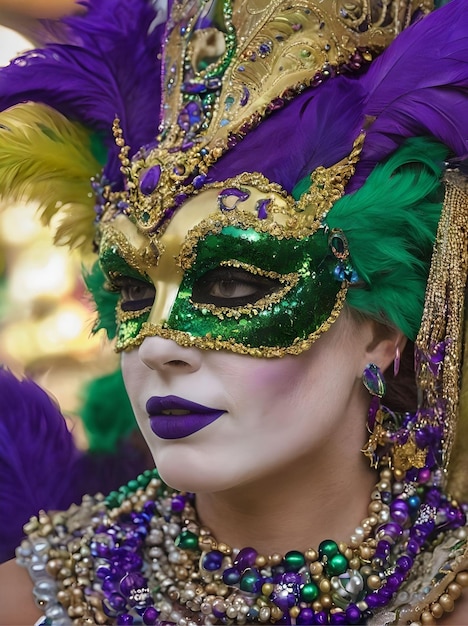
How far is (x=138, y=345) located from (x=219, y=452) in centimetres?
26

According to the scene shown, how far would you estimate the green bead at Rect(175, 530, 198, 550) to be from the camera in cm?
165

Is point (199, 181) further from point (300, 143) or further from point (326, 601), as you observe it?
point (326, 601)

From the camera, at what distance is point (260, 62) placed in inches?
61.4

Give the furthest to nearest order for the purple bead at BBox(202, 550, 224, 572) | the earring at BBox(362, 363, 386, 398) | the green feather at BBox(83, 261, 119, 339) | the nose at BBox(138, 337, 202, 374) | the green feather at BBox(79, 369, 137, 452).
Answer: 1. the green feather at BBox(79, 369, 137, 452)
2. the green feather at BBox(83, 261, 119, 339)
3. the purple bead at BBox(202, 550, 224, 572)
4. the earring at BBox(362, 363, 386, 398)
5. the nose at BBox(138, 337, 202, 374)

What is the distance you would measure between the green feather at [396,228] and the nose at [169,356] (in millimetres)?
321

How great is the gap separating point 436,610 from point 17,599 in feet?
2.80

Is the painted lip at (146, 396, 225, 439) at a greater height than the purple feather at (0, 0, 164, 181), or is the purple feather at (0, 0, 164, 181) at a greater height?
the purple feather at (0, 0, 164, 181)

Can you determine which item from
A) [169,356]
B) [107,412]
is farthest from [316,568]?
[107,412]

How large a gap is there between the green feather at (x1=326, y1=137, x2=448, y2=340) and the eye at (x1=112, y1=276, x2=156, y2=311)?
0.38 m

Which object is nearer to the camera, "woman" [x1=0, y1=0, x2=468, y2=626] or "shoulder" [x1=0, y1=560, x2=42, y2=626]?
"woman" [x1=0, y1=0, x2=468, y2=626]

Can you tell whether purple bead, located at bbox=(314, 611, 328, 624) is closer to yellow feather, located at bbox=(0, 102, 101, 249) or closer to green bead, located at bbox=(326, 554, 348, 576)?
green bead, located at bbox=(326, 554, 348, 576)

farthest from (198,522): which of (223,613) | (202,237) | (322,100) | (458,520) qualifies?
(322,100)

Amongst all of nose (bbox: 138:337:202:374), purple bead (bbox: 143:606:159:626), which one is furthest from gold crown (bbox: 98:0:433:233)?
purple bead (bbox: 143:606:159:626)

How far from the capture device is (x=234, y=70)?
61.7 inches
